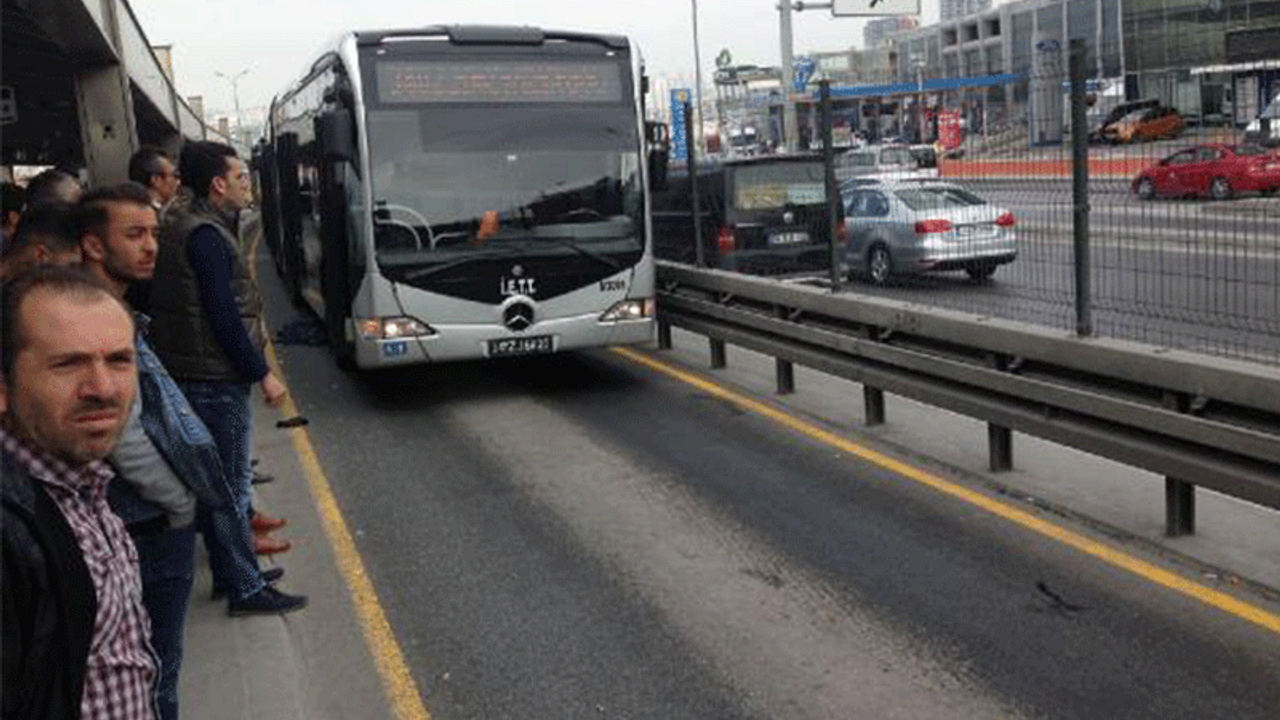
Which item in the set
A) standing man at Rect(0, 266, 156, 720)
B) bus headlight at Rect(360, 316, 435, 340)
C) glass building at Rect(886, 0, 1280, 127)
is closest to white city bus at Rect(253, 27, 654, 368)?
bus headlight at Rect(360, 316, 435, 340)

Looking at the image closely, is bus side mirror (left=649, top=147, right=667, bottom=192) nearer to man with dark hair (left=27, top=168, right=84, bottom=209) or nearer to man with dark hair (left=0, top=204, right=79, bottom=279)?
man with dark hair (left=27, top=168, right=84, bottom=209)

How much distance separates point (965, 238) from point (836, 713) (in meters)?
5.45

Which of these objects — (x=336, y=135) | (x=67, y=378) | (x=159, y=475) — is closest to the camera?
(x=67, y=378)

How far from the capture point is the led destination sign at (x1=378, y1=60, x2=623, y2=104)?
9492 mm

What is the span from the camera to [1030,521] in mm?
6160

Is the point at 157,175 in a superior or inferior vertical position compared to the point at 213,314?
superior

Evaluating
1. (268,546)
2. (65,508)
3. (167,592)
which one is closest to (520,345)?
(268,546)

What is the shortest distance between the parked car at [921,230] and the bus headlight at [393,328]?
3.85 meters

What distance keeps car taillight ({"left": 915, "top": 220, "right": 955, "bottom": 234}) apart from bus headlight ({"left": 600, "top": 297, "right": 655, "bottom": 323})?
2523mm

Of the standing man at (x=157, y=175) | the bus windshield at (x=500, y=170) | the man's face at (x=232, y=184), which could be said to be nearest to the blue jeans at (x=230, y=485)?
the man's face at (x=232, y=184)

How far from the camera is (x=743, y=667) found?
4.60 metres

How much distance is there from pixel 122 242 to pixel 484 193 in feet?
17.4

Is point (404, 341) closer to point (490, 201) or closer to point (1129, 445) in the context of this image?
point (490, 201)

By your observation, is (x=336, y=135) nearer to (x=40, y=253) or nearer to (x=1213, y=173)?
(x=40, y=253)
